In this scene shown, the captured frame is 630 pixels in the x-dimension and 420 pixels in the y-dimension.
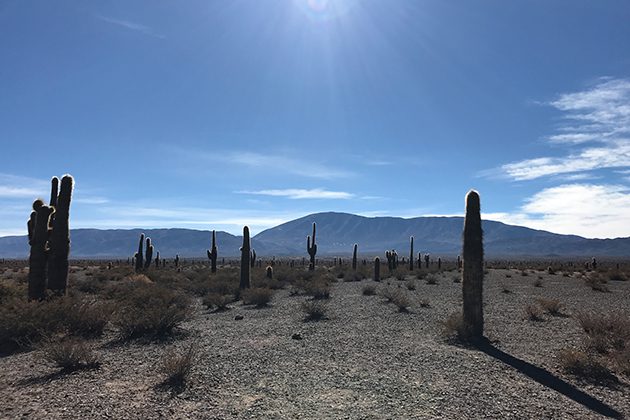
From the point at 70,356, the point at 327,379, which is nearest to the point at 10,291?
the point at 70,356

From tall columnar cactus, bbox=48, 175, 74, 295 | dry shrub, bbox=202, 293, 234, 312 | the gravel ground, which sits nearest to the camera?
the gravel ground

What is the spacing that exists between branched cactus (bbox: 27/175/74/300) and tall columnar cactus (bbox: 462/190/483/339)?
13.8 metres

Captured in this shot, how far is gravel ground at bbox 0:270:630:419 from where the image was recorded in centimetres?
760

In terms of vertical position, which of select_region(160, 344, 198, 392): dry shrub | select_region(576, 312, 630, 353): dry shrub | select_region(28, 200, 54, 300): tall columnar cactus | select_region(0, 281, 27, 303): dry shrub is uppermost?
select_region(28, 200, 54, 300): tall columnar cactus

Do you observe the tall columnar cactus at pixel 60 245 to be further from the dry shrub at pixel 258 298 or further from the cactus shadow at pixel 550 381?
the cactus shadow at pixel 550 381

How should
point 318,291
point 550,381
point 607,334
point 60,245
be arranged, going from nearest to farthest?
point 550,381 < point 607,334 < point 60,245 < point 318,291

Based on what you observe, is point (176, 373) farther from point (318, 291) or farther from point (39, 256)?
point (318, 291)

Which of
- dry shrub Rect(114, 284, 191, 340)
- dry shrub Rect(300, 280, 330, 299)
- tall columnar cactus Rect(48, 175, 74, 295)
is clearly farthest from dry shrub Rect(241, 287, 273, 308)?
tall columnar cactus Rect(48, 175, 74, 295)

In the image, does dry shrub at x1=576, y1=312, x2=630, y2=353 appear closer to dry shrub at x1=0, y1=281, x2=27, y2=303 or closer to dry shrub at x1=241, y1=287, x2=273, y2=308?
dry shrub at x1=241, y1=287, x2=273, y2=308

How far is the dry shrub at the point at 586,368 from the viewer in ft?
30.9

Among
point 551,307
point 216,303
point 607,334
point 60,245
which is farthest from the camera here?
point 216,303

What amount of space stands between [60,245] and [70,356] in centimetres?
871

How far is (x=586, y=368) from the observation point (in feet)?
31.7

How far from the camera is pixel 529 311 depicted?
17.3 metres
